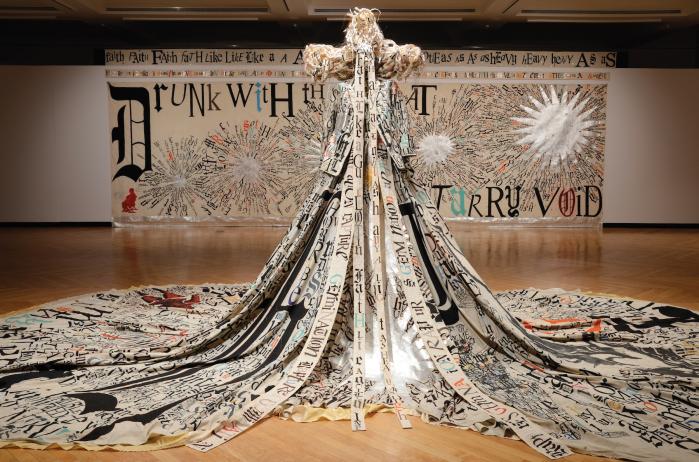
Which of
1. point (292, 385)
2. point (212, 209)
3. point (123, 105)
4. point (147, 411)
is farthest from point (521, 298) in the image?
point (123, 105)

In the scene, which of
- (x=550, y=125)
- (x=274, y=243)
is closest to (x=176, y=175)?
(x=274, y=243)

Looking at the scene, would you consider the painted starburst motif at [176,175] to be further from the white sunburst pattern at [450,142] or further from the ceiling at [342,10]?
the white sunburst pattern at [450,142]

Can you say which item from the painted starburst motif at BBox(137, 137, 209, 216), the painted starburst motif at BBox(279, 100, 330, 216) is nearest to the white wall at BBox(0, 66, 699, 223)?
the painted starburst motif at BBox(137, 137, 209, 216)

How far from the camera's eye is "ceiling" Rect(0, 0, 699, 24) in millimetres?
8312

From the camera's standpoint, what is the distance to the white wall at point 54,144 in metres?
9.46

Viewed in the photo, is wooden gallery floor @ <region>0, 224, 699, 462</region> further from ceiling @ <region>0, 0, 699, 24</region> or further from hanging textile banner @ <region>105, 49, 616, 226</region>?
ceiling @ <region>0, 0, 699, 24</region>

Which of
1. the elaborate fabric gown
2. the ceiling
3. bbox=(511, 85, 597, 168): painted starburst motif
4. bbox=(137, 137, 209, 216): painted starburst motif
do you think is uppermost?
the ceiling

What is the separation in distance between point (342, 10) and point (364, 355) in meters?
7.33

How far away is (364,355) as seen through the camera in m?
2.39

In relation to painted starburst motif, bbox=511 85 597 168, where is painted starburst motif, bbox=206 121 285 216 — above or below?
below

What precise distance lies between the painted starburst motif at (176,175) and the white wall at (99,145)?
79cm

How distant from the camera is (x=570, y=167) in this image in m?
9.41

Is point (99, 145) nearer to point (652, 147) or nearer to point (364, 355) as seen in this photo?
point (364, 355)

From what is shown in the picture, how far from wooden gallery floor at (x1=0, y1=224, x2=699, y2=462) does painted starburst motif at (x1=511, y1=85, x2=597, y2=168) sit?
4.18 ft
